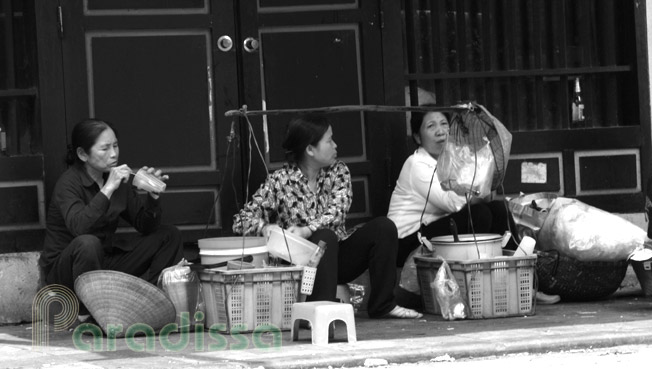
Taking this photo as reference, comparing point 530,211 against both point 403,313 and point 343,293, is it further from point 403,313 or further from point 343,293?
point 343,293

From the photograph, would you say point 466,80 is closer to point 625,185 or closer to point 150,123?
point 625,185

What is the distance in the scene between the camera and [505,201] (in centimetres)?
856

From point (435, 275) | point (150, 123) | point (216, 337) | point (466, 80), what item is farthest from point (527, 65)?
point (216, 337)

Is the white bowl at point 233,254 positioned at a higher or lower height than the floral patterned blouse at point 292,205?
lower

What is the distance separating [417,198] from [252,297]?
1556 millimetres

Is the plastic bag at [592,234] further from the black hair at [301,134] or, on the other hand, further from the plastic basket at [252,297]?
the plastic basket at [252,297]

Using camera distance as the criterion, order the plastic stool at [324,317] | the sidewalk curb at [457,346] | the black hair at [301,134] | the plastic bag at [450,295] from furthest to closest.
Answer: the black hair at [301,134]
the plastic bag at [450,295]
the plastic stool at [324,317]
the sidewalk curb at [457,346]

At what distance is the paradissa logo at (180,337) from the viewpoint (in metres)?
6.75

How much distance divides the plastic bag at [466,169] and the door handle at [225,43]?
1621 mm

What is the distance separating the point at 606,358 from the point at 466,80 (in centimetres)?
333

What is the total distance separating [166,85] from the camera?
837 centimetres

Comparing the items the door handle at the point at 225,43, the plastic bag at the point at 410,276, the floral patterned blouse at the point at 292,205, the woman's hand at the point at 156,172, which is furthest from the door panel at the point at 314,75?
the woman's hand at the point at 156,172

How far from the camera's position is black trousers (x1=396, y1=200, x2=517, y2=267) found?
27.2 ft

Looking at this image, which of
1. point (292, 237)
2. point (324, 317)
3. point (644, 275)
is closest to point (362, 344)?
point (324, 317)
